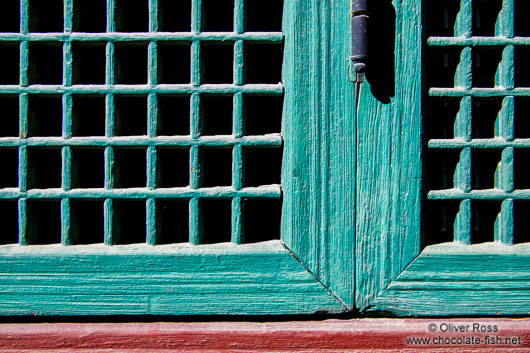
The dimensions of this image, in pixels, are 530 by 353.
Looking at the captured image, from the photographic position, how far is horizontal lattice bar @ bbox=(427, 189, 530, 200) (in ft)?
2.89

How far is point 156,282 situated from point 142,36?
521 mm

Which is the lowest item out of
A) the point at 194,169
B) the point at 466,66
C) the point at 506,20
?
the point at 194,169

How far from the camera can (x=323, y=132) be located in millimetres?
876

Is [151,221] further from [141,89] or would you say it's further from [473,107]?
[473,107]

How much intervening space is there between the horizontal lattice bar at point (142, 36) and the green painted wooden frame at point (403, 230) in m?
0.26

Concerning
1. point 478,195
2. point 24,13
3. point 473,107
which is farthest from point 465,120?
point 24,13

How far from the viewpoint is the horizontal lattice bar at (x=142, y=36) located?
873mm

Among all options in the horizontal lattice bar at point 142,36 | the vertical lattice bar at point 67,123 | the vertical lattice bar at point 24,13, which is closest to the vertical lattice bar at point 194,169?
the horizontal lattice bar at point 142,36

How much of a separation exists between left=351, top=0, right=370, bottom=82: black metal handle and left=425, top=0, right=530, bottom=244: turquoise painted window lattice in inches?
6.0

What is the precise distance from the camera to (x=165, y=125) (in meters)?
1.10

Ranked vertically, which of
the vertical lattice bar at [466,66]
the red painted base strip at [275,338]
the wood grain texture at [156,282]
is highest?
the vertical lattice bar at [466,66]

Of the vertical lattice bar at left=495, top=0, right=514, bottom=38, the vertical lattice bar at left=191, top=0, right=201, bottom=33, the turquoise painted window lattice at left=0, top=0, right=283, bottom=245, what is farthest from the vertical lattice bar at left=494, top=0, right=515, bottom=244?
the vertical lattice bar at left=191, top=0, right=201, bottom=33

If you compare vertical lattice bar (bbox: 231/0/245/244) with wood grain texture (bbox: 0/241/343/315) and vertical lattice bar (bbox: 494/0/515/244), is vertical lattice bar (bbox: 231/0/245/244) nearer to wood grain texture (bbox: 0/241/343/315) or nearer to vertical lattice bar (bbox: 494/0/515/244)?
wood grain texture (bbox: 0/241/343/315)

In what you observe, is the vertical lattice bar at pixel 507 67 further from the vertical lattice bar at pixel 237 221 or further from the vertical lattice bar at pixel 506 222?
the vertical lattice bar at pixel 237 221
